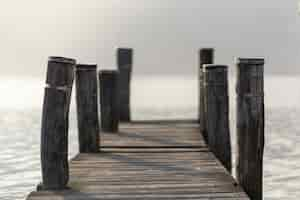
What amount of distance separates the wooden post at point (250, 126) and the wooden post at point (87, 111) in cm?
293

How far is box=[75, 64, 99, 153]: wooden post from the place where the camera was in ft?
31.2

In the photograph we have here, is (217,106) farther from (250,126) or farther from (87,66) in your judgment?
(87,66)

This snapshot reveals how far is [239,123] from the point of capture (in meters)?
7.36

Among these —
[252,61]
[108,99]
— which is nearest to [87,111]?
[108,99]

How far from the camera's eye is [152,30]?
5103 inches

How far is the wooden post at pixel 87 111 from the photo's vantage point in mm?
9523

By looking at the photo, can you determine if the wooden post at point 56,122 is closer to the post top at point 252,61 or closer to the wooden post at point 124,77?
the post top at point 252,61

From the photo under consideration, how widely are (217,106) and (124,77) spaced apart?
6.86 meters

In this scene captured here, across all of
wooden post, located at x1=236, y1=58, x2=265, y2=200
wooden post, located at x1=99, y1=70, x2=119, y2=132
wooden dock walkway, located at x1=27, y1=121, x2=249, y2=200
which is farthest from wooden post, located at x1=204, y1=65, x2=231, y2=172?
wooden post, located at x1=99, y1=70, x2=119, y2=132

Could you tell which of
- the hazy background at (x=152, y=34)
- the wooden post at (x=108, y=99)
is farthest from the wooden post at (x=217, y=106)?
the hazy background at (x=152, y=34)

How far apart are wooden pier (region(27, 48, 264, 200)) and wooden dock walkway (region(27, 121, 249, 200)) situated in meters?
0.01

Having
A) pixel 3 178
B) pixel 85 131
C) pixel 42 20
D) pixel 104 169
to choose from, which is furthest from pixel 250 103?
pixel 42 20

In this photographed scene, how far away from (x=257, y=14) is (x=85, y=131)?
111m

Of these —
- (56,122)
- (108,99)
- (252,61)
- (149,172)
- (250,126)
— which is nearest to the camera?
(56,122)
